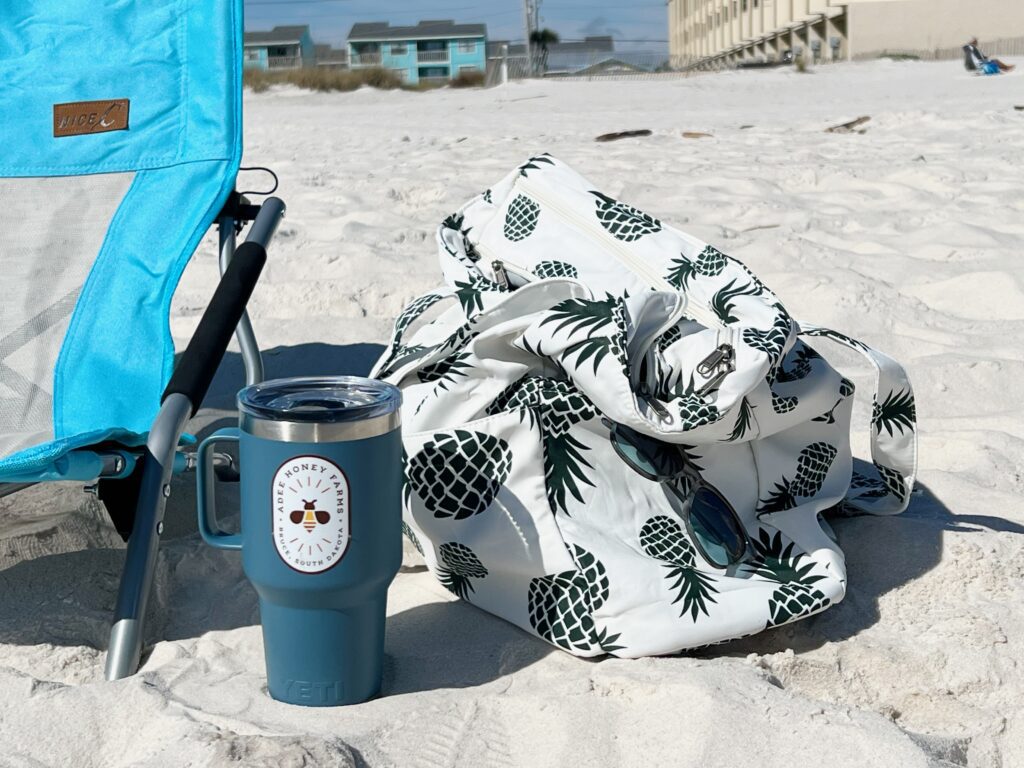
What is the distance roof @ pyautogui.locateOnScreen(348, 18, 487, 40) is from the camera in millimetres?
46938

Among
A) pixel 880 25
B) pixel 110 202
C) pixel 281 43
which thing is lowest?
pixel 110 202

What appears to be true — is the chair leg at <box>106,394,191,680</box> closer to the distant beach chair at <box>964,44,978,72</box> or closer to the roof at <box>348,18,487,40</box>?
the distant beach chair at <box>964,44,978,72</box>

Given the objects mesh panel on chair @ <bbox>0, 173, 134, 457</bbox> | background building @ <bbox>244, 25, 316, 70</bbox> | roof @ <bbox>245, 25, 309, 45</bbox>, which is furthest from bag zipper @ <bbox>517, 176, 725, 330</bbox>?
roof @ <bbox>245, 25, 309, 45</bbox>

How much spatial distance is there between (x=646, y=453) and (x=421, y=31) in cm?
4913

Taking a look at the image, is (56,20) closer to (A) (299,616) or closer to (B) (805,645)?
(A) (299,616)

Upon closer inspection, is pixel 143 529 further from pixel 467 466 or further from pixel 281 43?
pixel 281 43

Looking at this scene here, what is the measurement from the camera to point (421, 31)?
47969 millimetres

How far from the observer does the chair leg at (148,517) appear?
1.48 meters

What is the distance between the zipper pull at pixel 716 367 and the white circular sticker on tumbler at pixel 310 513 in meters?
0.51

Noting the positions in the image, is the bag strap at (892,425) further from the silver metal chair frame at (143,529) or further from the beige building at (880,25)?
the beige building at (880,25)

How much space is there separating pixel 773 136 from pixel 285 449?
6112 mm

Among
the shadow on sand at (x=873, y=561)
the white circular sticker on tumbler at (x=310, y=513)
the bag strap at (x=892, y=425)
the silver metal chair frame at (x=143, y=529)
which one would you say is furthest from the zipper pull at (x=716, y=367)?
the silver metal chair frame at (x=143, y=529)

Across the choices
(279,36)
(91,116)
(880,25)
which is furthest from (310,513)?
(279,36)

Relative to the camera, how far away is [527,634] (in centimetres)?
155
